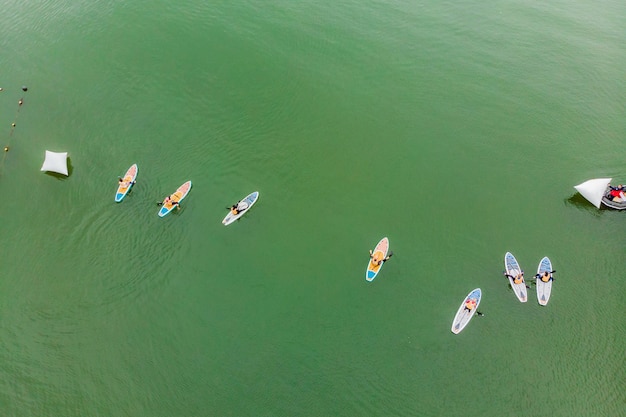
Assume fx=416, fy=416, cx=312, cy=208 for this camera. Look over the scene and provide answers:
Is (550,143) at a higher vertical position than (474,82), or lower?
lower

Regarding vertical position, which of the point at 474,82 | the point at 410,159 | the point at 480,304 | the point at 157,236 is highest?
the point at 474,82

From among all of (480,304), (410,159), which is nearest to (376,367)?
(480,304)

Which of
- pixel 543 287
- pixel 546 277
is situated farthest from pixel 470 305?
pixel 546 277

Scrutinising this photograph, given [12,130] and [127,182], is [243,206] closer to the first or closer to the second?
[127,182]

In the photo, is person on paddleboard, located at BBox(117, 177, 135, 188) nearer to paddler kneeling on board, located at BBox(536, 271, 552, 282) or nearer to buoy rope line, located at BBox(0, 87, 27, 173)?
buoy rope line, located at BBox(0, 87, 27, 173)

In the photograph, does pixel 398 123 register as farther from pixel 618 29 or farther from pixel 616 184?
pixel 618 29

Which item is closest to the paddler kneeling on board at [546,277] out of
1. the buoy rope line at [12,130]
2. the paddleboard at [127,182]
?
the paddleboard at [127,182]
